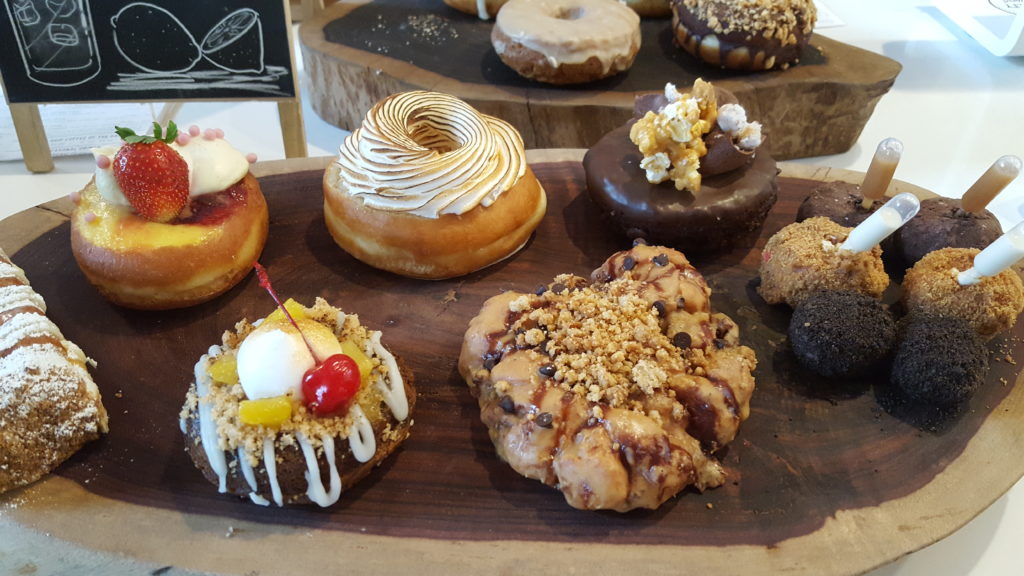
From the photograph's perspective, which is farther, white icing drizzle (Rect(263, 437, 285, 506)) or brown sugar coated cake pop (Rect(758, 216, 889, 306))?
brown sugar coated cake pop (Rect(758, 216, 889, 306))

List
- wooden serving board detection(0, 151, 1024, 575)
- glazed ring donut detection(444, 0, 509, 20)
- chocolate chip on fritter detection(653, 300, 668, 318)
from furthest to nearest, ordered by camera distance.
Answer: glazed ring donut detection(444, 0, 509, 20) < chocolate chip on fritter detection(653, 300, 668, 318) < wooden serving board detection(0, 151, 1024, 575)

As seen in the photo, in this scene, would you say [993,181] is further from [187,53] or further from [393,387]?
[187,53]

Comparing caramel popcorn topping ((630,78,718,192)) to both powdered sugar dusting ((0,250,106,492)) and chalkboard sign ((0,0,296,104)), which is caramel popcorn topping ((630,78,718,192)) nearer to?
chalkboard sign ((0,0,296,104))

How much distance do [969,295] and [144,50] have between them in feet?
9.15

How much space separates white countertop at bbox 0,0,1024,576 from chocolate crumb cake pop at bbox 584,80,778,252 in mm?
1084

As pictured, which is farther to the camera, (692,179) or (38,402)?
(692,179)

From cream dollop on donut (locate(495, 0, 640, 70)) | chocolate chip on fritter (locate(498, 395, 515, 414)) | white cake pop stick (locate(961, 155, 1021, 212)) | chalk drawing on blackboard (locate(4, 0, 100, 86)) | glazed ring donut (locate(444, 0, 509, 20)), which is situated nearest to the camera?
chocolate chip on fritter (locate(498, 395, 515, 414))

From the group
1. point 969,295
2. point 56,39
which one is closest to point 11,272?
point 56,39

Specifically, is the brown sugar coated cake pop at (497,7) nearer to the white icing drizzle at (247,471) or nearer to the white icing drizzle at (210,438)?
the white icing drizzle at (210,438)

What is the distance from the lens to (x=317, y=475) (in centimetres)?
171

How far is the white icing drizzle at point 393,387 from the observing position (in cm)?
185

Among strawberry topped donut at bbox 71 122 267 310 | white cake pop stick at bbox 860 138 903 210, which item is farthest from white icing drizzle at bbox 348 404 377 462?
white cake pop stick at bbox 860 138 903 210

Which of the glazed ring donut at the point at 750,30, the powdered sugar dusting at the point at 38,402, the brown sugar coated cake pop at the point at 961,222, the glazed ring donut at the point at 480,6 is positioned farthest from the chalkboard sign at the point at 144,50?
the brown sugar coated cake pop at the point at 961,222

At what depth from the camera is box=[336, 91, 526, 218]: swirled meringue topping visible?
227 centimetres
